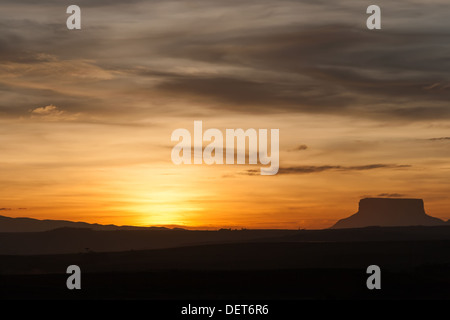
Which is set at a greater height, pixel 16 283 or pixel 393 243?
pixel 393 243

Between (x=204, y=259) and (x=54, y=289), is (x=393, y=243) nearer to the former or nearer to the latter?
(x=204, y=259)

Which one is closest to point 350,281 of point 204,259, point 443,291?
point 443,291

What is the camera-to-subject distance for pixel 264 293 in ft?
176

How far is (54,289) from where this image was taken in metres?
53.3

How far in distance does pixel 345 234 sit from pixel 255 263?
96.4 metres

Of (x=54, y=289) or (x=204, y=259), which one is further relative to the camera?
(x=204, y=259)
